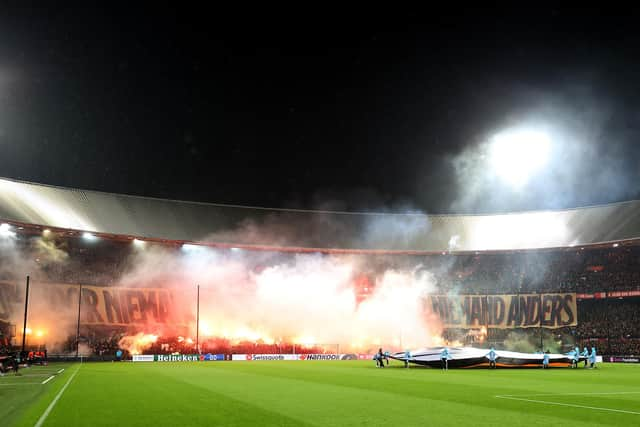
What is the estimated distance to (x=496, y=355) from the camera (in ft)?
105

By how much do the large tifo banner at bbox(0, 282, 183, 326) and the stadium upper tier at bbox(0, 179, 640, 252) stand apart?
5.97 metres

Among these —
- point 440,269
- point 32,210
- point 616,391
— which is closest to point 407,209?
point 440,269

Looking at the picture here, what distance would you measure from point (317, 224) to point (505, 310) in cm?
2173

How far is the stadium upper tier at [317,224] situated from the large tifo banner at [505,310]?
642 cm

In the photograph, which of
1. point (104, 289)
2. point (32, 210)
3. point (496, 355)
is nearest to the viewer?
point (496, 355)

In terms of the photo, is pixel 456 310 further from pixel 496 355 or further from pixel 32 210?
pixel 32 210

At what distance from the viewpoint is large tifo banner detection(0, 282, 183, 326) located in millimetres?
47656

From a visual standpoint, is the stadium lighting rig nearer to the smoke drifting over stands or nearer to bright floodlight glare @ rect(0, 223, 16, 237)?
the smoke drifting over stands

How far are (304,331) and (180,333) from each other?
1248 centimetres

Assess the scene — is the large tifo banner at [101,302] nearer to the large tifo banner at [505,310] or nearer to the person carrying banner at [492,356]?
the large tifo banner at [505,310]

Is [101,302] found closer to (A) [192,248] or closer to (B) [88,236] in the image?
(B) [88,236]

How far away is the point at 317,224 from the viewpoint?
63.1 meters

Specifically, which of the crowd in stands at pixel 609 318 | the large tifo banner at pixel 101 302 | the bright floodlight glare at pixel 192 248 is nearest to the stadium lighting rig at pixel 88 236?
the large tifo banner at pixel 101 302

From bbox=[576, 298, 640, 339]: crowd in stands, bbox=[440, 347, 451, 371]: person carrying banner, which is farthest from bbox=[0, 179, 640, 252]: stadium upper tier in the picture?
bbox=[440, 347, 451, 371]: person carrying banner
